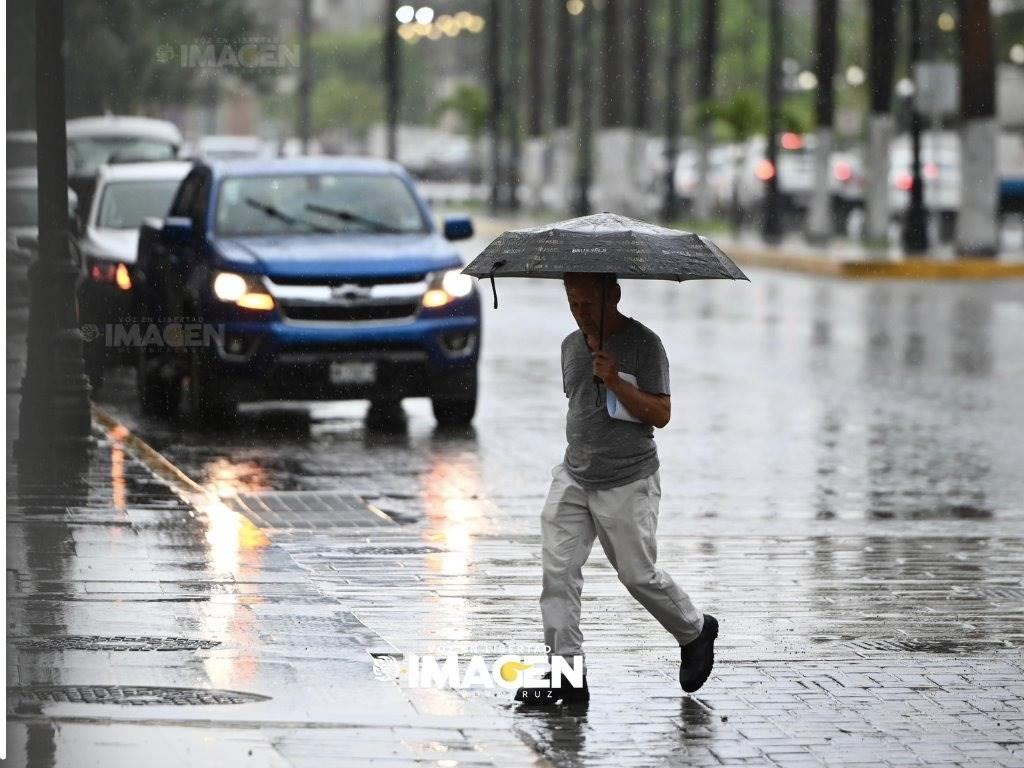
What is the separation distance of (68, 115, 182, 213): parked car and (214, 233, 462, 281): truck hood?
10.1 meters

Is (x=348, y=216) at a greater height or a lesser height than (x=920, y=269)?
greater

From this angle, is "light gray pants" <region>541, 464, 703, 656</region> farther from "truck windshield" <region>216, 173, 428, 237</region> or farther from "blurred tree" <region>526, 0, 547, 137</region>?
"blurred tree" <region>526, 0, 547, 137</region>

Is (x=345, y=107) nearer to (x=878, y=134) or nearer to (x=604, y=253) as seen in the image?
(x=878, y=134)

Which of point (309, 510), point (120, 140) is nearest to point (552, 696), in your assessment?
point (309, 510)

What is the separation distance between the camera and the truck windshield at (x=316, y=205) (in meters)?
16.1

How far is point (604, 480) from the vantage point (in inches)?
295

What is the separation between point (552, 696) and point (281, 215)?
30.0ft

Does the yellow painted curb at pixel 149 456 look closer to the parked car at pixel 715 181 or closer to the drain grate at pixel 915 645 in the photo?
the drain grate at pixel 915 645

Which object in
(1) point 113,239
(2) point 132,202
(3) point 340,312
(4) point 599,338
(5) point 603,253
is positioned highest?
(5) point 603,253

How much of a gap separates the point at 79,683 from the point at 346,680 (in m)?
0.84

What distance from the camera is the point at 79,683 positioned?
7.46 meters

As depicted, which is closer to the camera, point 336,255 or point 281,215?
point 336,255

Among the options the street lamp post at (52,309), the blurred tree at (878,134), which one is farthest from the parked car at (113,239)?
the blurred tree at (878,134)

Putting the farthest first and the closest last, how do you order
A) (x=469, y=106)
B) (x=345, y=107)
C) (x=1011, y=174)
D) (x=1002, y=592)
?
(x=345, y=107), (x=469, y=106), (x=1011, y=174), (x=1002, y=592)
